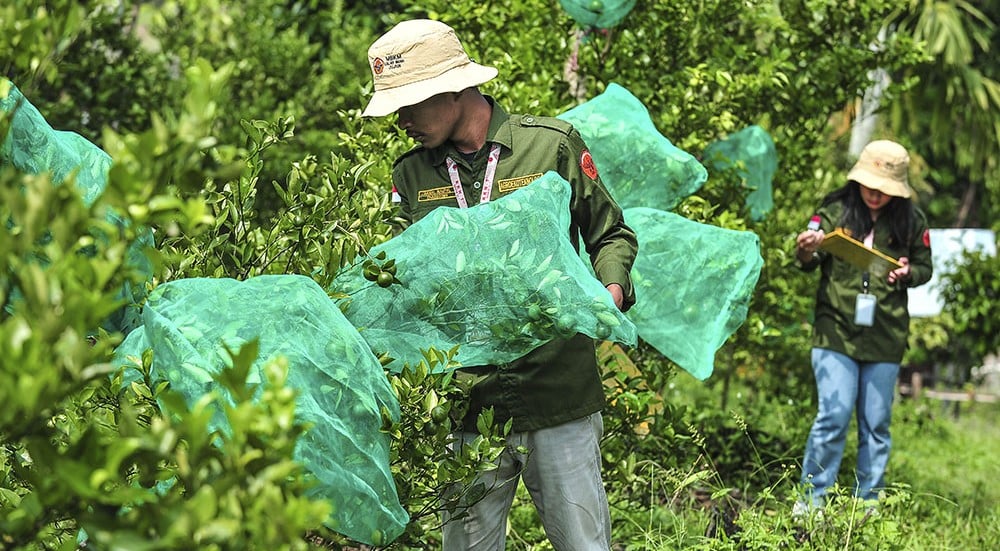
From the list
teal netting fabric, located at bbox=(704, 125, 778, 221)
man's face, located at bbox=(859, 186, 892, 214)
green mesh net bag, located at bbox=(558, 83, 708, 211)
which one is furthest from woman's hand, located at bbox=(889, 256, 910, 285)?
green mesh net bag, located at bbox=(558, 83, 708, 211)

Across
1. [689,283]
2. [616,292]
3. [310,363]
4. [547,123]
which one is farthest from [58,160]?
[689,283]

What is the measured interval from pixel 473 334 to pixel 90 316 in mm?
1336

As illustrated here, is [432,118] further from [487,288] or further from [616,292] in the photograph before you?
[616,292]

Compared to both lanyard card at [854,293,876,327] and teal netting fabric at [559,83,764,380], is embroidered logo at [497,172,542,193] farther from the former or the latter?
lanyard card at [854,293,876,327]

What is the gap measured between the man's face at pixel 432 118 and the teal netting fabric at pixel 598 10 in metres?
1.73

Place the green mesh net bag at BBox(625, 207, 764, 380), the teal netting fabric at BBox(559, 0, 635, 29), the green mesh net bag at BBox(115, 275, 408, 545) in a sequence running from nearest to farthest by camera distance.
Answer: the green mesh net bag at BBox(115, 275, 408, 545) < the green mesh net bag at BBox(625, 207, 764, 380) < the teal netting fabric at BBox(559, 0, 635, 29)

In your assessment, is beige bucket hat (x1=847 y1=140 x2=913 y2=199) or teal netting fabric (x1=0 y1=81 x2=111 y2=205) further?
beige bucket hat (x1=847 y1=140 x2=913 y2=199)

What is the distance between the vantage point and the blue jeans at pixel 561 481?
3.05 m

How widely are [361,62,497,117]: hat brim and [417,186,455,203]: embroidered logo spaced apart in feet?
0.91

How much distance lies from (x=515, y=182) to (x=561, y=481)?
736 millimetres

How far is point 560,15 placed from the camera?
5.02 m

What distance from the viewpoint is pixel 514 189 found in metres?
3.03

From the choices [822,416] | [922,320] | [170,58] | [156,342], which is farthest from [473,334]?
[922,320]

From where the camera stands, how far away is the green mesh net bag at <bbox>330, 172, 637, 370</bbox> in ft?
9.07
